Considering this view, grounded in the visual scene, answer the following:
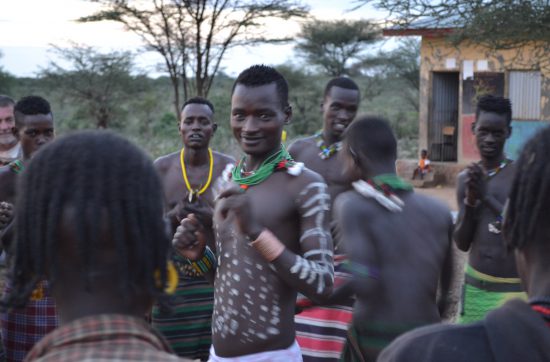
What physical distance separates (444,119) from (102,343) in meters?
18.0

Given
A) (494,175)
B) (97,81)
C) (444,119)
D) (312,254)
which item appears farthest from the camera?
(97,81)

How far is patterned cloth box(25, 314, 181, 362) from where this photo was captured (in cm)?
140

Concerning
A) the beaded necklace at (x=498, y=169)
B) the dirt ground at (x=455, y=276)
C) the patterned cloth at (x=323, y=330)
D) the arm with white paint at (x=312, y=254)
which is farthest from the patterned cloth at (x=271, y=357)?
the beaded necklace at (x=498, y=169)

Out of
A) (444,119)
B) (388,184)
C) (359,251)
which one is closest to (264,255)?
(359,251)

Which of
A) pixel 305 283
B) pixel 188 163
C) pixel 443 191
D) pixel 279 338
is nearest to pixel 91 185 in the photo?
pixel 305 283

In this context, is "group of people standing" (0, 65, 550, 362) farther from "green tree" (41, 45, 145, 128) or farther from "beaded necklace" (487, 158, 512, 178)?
"green tree" (41, 45, 145, 128)

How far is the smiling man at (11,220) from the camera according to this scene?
4.14 metres

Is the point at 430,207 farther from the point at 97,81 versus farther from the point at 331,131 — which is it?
the point at 97,81

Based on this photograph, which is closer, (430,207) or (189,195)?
(430,207)

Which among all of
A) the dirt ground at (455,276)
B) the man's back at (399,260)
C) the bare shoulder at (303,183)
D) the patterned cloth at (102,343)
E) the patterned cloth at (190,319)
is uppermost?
the bare shoulder at (303,183)

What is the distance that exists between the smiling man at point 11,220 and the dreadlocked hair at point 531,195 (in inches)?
111

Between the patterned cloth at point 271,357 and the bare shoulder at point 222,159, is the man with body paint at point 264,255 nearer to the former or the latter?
the patterned cloth at point 271,357

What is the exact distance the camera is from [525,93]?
54.2 feet

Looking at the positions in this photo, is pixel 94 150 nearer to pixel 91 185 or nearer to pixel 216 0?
pixel 91 185
